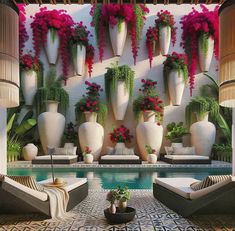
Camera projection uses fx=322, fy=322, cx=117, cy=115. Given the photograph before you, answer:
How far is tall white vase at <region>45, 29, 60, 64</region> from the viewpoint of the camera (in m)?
11.8

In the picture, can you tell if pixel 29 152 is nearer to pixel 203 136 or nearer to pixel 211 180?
pixel 203 136

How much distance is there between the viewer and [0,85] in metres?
3.12

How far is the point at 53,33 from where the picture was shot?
11.8 meters

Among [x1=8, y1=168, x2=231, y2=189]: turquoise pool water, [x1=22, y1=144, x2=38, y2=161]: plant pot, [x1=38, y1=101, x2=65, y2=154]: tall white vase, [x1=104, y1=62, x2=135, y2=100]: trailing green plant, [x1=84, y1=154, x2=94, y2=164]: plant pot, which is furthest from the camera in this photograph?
[x1=104, y1=62, x2=135, y2=100]: trailing green plant

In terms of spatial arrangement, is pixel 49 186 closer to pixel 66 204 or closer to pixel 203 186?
pixel 66 204

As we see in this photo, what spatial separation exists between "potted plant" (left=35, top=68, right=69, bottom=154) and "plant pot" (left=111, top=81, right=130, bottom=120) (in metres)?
1.72

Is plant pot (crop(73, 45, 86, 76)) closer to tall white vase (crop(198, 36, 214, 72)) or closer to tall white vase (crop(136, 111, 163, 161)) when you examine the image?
tall white vase (crop(136, 111, 163, 161))

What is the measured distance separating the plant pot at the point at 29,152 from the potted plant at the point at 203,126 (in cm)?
538

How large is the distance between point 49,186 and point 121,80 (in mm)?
7443

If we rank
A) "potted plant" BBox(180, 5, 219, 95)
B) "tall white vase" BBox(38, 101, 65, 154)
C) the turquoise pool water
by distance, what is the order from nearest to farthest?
1. the turquoise pool water
2. "tall white vase" BBox(38, 101, 65, 154)
3. "potted plant" BBox(180, 5, 219, 95)

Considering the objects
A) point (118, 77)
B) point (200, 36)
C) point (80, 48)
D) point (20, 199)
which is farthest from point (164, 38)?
point (20, 199)

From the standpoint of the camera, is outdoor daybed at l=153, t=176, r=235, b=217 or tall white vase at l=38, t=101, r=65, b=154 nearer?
outdoor daybed at l=153, t=176, r=235, b=217

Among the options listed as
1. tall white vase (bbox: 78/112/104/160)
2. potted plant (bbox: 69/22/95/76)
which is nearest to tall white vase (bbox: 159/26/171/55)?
potted plant (bbox: 69/22/95/76)

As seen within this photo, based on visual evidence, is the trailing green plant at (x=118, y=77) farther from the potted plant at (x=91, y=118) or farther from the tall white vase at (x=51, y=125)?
the tall white vase at (x=51, y=125)
